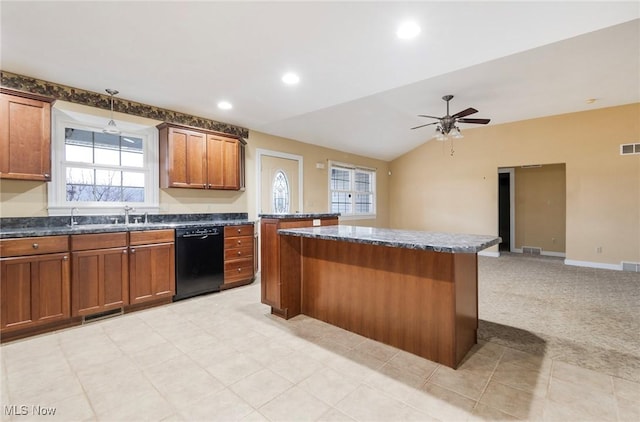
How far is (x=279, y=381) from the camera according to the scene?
1.98m

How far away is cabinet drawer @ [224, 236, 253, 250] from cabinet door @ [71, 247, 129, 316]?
1.19 metres

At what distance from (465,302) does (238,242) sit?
300cm

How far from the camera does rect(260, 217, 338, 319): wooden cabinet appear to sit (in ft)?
9.96

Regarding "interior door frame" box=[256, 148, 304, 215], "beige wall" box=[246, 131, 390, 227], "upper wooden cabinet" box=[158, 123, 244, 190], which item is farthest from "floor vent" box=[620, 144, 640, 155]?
"upper wooden cabinet" box=[158, 123, 244, 190]

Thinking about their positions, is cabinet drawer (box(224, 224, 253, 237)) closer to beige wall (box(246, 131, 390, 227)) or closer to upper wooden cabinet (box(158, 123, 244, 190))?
upper wooden cabinet (box(158, 123, 244, 190))

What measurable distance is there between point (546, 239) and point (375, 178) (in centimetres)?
438

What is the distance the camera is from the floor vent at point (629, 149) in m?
5.20

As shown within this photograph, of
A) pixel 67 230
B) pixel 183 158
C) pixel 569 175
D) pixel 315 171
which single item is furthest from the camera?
pixel 315 171

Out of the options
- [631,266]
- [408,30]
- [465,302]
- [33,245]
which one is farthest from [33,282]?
[631,266]

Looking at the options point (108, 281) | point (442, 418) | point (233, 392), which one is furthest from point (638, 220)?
point (108, 281)

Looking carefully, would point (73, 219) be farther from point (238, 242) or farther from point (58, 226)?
point (238, 242)

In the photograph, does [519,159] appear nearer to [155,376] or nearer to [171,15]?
[171,15]

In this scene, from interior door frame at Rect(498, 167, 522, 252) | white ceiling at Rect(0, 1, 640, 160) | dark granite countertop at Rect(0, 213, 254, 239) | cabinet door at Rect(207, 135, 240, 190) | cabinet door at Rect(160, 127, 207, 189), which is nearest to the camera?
white ceiling at Rect(0, 1, 640, 160)

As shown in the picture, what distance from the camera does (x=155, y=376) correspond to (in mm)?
2045
